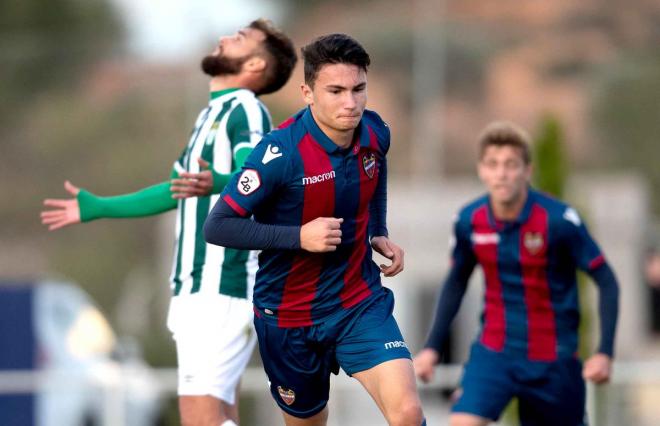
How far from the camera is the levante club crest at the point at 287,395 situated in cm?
614

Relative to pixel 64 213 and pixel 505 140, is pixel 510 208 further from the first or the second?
pixel 64 213

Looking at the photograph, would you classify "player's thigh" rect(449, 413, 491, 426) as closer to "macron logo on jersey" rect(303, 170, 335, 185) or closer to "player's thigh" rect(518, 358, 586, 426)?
"player's thigh" rect(518, 358, 586, 426)

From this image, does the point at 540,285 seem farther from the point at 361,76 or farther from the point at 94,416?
the point at 94,416

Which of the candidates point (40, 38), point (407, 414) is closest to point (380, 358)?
point (407, 414)

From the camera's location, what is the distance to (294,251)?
5906mm

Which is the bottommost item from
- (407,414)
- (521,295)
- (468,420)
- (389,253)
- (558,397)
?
(468,420)

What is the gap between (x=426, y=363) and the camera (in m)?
7.38

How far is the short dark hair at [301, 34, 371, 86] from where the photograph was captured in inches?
223

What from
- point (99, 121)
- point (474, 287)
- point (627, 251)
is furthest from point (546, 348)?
point (99, 121)

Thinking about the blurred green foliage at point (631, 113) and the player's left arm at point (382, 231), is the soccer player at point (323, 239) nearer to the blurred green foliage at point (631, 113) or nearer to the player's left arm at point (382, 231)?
the player's left arm at point (382, 231)

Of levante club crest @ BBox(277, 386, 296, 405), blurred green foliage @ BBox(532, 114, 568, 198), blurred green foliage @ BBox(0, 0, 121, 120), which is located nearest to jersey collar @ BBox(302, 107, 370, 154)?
levante club crest @ BBox(277, 386, 296, 405)

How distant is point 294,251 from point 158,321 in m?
27.9

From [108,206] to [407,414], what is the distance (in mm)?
1881

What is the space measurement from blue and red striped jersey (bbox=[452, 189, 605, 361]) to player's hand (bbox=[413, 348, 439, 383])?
33cm
